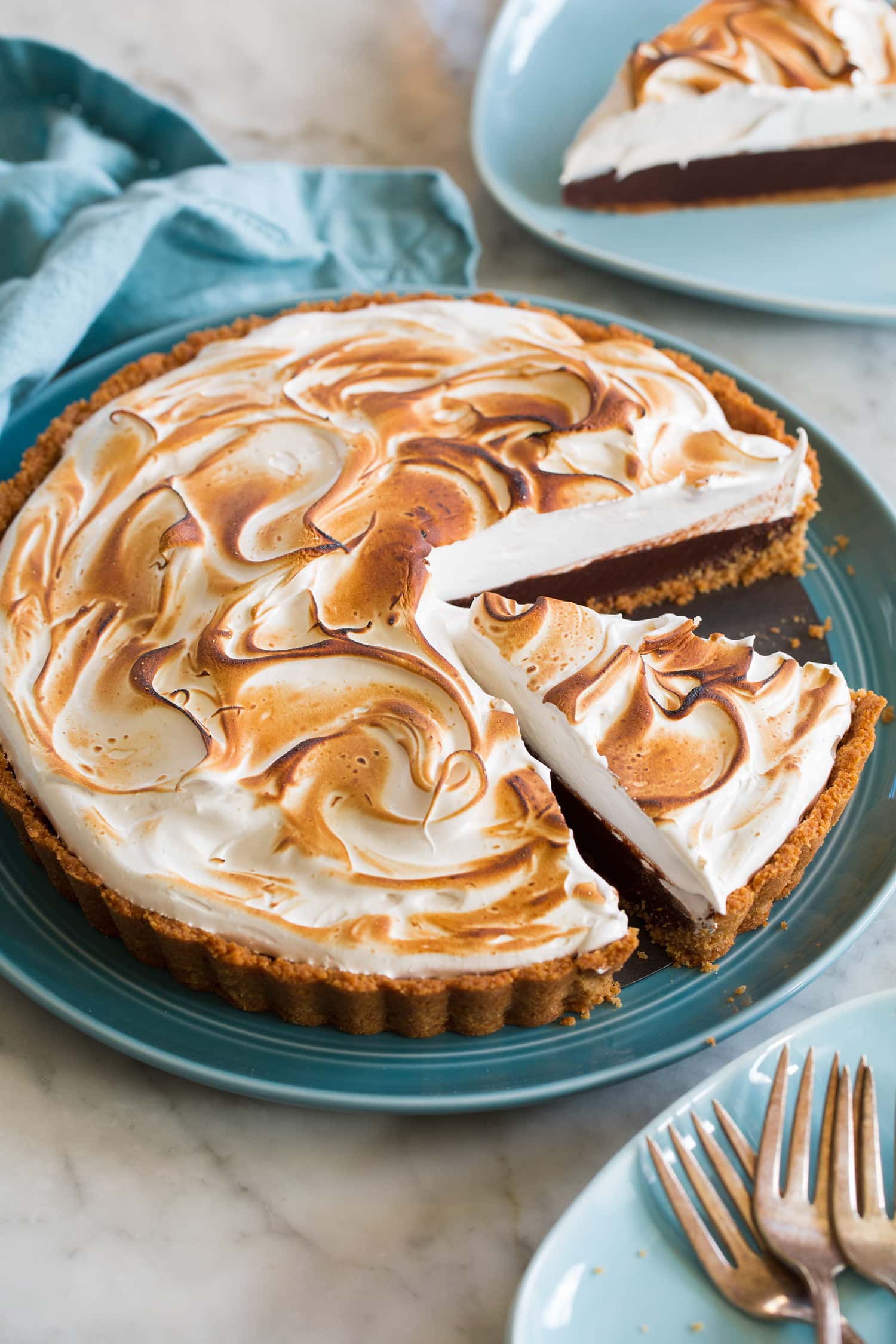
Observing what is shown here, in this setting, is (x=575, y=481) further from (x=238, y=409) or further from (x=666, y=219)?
(x=666, y=219)

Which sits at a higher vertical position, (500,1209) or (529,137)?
(529,137)

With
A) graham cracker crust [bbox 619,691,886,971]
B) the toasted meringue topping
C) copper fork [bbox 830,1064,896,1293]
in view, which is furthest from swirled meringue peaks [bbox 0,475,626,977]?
the toasted meringue topping

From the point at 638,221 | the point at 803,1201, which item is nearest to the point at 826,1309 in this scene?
the point at 803,1201

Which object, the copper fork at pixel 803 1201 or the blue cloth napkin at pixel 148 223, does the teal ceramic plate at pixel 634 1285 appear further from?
the blue cloth napkin at pixel 148 223

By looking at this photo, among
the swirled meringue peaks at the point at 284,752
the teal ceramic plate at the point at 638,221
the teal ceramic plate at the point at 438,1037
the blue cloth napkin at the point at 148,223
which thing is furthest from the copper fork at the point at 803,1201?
the teal ceramic plate at the point at 638,221

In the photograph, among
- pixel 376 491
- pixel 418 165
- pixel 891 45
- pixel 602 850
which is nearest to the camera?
pixel 602 850

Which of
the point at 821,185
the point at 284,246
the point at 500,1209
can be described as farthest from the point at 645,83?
the point at 500,1209

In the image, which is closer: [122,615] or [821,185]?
[122,615]

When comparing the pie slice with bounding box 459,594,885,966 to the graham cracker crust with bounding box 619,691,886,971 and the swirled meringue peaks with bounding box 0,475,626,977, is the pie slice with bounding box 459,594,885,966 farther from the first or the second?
the swirled meringue peaks with bounding box 0,475,626,977
